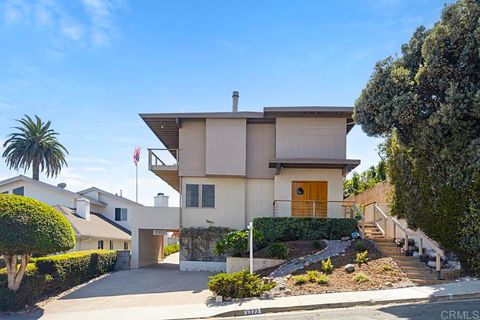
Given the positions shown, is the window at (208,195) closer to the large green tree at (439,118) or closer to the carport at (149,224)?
the carport at (149,224)

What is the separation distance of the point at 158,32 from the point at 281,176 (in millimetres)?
10390

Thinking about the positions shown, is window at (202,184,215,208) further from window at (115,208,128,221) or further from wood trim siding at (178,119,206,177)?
window at (115,208,128,221)

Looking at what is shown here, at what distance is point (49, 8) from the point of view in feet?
38.9

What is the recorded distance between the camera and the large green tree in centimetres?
1313

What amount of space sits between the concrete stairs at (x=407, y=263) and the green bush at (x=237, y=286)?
449 cm

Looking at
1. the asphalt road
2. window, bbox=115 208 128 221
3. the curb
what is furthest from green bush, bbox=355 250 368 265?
window, bbox=115 208 128 221

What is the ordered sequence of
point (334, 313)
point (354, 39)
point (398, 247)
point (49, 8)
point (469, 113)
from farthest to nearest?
1. point (398, 247)
2. point (354, 39)
3. point (469, 113)
4. point (49, 8)
5. point (334, 313)

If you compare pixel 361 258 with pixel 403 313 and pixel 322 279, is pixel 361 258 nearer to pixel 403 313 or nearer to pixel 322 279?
pixel 322 279

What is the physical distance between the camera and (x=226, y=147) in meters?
22.7

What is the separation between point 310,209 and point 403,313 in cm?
1303

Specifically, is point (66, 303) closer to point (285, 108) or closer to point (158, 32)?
point (158, 32)

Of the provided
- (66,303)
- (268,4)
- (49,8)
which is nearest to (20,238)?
(66,303)

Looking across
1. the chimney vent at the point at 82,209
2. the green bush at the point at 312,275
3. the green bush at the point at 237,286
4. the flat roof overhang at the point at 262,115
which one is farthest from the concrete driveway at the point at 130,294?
the chimney vent at the point at 82,209

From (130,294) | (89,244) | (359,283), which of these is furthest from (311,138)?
(89,244)
